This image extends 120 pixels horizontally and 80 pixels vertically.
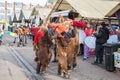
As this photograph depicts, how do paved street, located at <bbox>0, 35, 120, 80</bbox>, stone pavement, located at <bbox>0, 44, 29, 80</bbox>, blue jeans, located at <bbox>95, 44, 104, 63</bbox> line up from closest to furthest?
1. stone pavement, located at <bbox>0, 44, 29, 80</bbox>
2. paved street, located at <bbox>0, 35, 120, 80</bbox>
3. blue jeans, located at <bbox>95, 44, 104, 63</bbox>

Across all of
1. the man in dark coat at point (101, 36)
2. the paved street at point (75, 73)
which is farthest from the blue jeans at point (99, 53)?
the paved street at point (75, 73)

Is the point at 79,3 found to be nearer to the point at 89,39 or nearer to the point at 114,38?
the point at 89,39

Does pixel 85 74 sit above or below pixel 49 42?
below

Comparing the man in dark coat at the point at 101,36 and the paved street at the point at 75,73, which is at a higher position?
the man in dark coat at the point at 101,36

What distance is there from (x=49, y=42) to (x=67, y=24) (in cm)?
94

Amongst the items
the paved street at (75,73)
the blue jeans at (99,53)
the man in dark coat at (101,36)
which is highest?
the man in dark coat at (101,36)

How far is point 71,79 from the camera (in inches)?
419

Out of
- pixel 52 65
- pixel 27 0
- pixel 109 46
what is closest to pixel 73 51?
pixel 109 46

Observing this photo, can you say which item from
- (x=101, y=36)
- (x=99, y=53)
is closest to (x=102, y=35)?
(x=101, y=36)

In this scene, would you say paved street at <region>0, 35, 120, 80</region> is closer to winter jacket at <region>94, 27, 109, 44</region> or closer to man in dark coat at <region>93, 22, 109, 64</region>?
man in dark coat at <region>93, 22, 109, 64</region>

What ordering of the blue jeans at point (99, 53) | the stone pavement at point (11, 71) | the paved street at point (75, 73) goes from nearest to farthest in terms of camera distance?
the stone pavement at point (11, 71) < the paved street at point (75, 73) < the blue jeans at point (99, 53)

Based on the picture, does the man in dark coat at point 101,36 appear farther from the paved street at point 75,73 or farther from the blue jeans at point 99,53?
the paved street at point 75,73

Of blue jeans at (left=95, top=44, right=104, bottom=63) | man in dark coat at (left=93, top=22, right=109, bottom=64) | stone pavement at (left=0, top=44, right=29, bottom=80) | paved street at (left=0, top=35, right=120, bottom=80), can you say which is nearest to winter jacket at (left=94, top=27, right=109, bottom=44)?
man in dark coat at (left=93, top=22, right=109, bottom=64)

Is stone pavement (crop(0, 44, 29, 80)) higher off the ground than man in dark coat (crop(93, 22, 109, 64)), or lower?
lower
